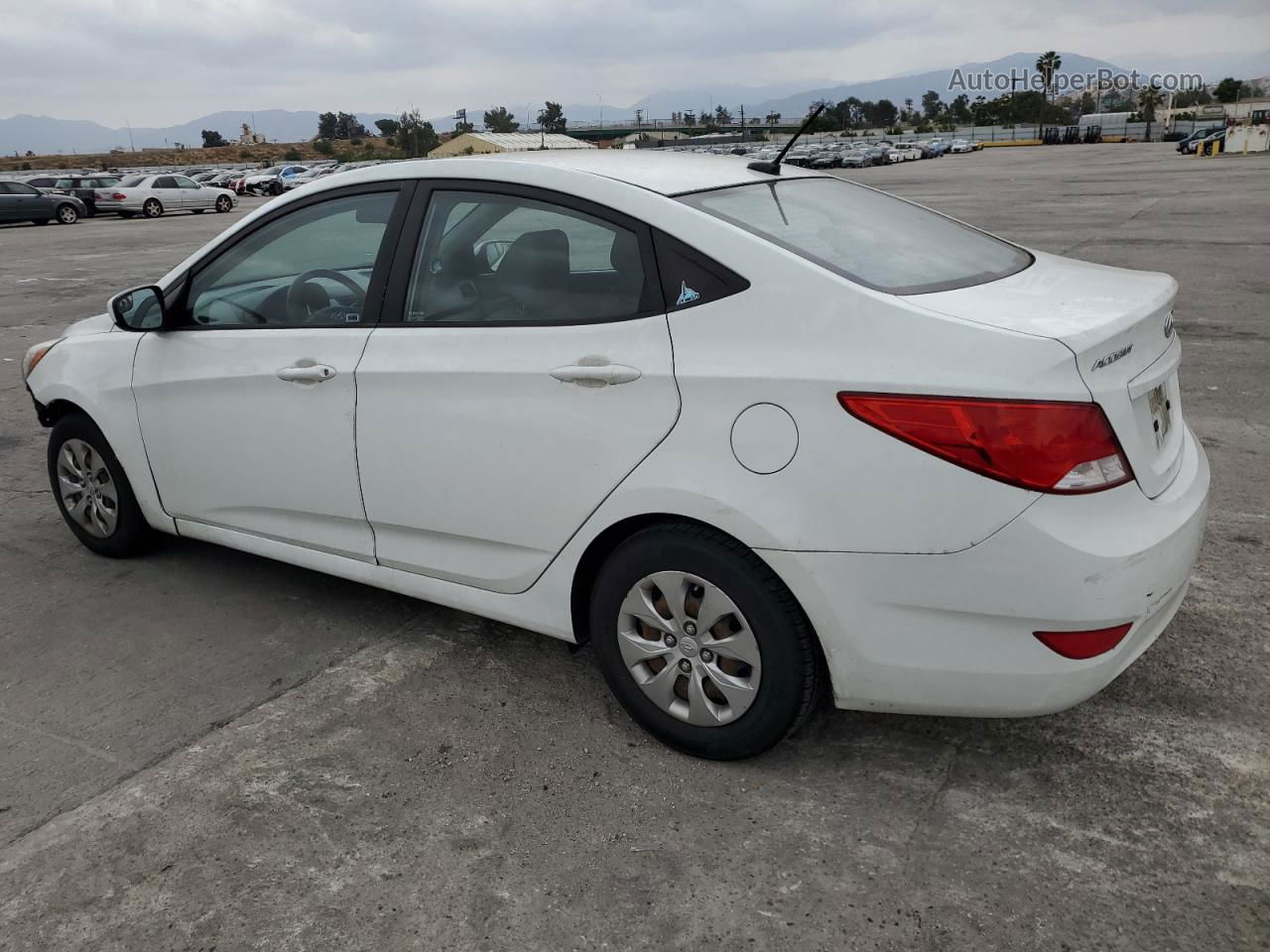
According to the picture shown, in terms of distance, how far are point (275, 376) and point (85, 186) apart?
38.0 m

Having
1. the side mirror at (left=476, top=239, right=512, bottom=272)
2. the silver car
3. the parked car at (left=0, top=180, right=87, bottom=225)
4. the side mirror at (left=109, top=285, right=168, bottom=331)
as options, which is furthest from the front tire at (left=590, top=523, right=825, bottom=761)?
the silver car

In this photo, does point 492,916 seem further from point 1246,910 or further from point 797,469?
point 1246,910

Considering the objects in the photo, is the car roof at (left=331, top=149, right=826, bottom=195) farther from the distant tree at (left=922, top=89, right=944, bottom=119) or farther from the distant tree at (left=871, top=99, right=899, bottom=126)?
the distant tree at (left=922, top=89, right=944, bottom=119)

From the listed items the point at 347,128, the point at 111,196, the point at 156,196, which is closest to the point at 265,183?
the point at 156,196

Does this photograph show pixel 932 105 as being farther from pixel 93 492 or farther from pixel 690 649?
pixel 690 649

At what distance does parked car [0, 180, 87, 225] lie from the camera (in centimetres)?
3080

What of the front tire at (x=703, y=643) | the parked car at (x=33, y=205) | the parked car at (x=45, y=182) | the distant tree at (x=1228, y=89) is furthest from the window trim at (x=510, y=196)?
the distant tree at (x=1228, y=89)

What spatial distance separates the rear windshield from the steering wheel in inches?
46.9

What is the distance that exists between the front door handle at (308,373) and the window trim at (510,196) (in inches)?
9.2

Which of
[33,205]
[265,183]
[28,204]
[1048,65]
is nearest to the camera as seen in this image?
[28,204]

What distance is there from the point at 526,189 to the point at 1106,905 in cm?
239

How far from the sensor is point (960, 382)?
237 centimetres

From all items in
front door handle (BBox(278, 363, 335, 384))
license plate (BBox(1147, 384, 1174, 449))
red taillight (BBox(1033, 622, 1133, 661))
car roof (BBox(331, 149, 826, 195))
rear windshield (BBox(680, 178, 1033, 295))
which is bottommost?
red taillight (BBox(1033, 622, 1133, 661))

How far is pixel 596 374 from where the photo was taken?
281cm
